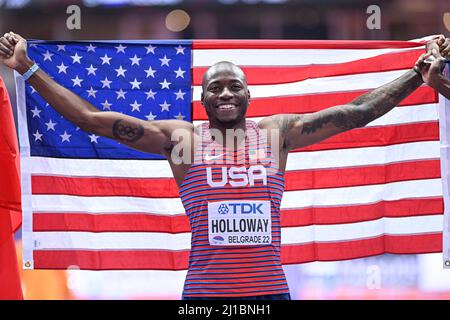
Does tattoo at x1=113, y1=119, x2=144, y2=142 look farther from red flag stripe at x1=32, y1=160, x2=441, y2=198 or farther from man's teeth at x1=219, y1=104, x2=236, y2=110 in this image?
red flag stripe at x1=32, y1=160, x2=441, y2=198

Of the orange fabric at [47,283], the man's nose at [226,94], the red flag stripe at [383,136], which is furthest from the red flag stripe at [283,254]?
the orange fabric at [47,283]

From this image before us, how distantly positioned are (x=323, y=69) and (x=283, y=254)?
4.48ft

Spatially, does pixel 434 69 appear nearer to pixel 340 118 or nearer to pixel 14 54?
pixel 340 118

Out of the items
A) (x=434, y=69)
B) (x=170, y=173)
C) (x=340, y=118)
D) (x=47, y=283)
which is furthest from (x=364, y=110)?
(x=47, y=283)

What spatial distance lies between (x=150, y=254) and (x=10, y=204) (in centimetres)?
104

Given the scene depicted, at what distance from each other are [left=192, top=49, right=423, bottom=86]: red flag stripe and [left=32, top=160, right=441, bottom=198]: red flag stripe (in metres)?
0.68

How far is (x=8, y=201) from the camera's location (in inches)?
214

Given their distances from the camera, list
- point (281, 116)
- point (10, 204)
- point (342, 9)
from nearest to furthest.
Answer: point (281, 116) → point (10, 204) → point (342, 9)

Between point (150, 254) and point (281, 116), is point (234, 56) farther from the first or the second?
point (150, 254)

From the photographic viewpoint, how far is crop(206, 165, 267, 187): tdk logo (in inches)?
184

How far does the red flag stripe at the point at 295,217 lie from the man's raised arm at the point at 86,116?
98cm

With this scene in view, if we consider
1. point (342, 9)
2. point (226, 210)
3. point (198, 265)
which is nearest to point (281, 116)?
point (226, 210)

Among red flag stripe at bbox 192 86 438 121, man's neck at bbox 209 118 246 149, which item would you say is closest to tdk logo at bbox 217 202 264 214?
man's neck at bbox 209 118 246 149

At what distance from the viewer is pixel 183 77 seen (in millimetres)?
5723
